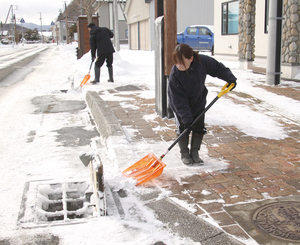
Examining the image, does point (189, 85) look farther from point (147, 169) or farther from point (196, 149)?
point (147, 169)

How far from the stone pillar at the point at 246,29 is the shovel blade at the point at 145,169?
9.19 metres

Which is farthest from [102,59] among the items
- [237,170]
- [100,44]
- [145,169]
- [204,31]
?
[204,31]

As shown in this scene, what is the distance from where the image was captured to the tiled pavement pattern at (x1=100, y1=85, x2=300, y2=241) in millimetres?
2934

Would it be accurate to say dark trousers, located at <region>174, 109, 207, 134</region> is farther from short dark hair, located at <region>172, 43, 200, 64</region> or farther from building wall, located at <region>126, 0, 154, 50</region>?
building wall, located at <region>126, 0, 154, 50</region>

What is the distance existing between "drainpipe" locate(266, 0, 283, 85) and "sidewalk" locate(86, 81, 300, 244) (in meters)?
3.07

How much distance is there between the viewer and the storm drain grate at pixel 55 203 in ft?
9.30

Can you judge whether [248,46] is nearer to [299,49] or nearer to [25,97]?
[299,49]

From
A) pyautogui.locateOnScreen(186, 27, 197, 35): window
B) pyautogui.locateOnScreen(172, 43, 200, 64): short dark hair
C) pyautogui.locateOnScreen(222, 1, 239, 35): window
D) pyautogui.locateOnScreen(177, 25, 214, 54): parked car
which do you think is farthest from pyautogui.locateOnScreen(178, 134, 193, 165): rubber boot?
pyautogui.locateOnScreen(186, 27, 197, 35): window

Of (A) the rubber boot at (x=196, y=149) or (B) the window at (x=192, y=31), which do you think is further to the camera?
(B) the window at (x=192, y=31)

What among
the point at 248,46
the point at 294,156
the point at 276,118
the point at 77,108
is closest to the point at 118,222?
the point at 294,156

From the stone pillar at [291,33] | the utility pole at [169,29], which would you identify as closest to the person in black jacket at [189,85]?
the utility pole at [169,29]

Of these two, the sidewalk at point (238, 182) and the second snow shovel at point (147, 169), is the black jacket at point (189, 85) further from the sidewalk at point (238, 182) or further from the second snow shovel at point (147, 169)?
the sidewalk at point (238, 182)

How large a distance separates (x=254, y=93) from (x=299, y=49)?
8.06 ft

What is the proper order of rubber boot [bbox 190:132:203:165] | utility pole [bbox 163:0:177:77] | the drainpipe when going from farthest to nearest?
the drainpipe → utility pole [bbox 163:0:177:77] → rubber boot [bbox 190:132:203:165]
